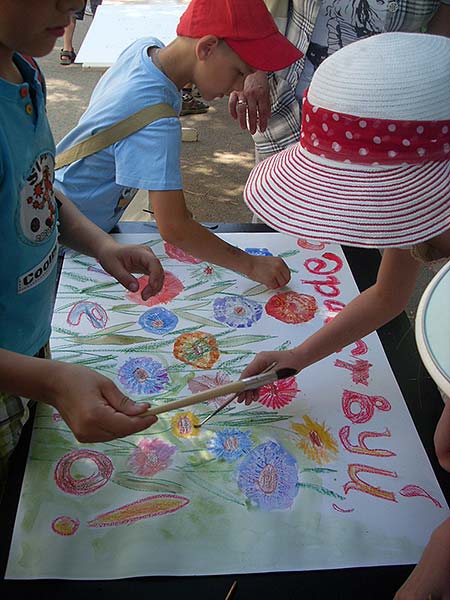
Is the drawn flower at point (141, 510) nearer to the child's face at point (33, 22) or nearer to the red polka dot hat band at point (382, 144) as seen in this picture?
the red polka dot hat band at point (382, 144)

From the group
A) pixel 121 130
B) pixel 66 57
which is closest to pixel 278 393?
pixel 121 130

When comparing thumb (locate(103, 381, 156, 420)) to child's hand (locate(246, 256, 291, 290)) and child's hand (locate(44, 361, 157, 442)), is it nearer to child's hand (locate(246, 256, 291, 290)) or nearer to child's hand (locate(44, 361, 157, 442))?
child's hand (locate(44, 361, 157, 442))

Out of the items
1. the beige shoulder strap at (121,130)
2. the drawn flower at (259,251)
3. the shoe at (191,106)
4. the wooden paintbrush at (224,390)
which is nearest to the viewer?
the wooden paintbrush at (224,390)

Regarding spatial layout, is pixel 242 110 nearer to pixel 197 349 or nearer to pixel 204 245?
pixel 204 245

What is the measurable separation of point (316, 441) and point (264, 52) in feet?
2.61

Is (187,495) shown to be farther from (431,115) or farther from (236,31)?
(236,31)

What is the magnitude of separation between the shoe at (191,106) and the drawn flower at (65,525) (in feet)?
10.5

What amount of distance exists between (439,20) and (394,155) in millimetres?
1011

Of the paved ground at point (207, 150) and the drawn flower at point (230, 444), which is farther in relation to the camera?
the paved ground at point (207, 150)

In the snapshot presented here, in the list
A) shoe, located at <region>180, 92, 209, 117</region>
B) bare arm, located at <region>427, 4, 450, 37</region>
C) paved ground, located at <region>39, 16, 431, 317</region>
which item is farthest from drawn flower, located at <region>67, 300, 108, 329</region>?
shoe, located at <region>180, 92, 209, 117</region>

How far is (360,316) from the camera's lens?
106 cm

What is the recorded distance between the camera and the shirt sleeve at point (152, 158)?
1.23m

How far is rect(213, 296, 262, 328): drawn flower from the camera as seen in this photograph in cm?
119

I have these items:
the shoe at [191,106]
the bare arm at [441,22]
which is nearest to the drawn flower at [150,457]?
the bare arm at [441,22]
